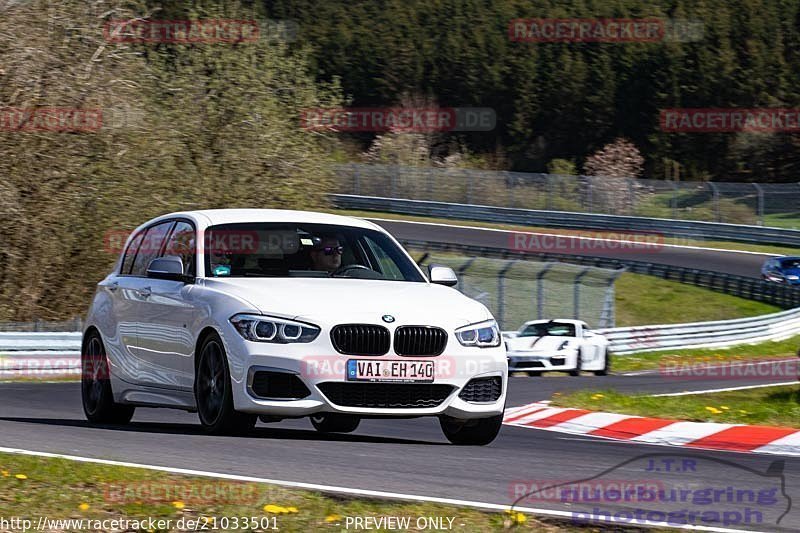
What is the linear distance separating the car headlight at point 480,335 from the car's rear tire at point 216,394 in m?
1.48

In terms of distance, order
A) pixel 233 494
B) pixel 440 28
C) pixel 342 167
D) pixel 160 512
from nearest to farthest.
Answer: pixel 160 512
pixel 233 494
pixel 342 167
pixel 440 28

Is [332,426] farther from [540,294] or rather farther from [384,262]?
[540,294]

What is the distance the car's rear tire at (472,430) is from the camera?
9.20 m

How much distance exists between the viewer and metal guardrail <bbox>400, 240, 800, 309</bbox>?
4003 centimetres

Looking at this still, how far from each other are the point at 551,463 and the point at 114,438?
3.00 m

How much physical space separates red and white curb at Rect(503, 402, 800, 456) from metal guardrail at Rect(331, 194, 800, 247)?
36.0m

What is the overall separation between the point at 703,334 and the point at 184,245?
2491 cm

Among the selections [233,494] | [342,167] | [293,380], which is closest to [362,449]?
[293,380]

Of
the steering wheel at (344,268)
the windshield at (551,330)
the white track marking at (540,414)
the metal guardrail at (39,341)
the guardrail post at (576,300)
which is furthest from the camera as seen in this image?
the guardrail post at (576,300)

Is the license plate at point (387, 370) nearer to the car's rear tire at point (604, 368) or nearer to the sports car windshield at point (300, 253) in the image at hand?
the sports car windshield at point (300, 253)

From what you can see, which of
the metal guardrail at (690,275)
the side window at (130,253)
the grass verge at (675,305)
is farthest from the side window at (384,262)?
the metal guardrail at (690,275)

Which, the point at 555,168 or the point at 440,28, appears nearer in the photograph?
the point at 555,168

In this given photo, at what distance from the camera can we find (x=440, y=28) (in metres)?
109

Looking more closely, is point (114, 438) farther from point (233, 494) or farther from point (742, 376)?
point (742, 376)
